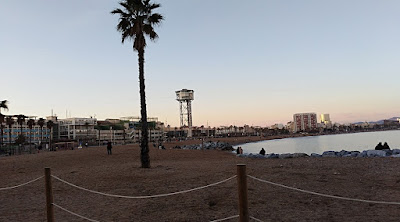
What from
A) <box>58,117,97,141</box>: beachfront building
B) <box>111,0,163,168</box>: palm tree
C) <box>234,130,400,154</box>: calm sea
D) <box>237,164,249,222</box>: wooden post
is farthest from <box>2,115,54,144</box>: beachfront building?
<box>237,164,249,222</box>: wooden post

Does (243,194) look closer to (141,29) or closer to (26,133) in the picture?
(141,29)

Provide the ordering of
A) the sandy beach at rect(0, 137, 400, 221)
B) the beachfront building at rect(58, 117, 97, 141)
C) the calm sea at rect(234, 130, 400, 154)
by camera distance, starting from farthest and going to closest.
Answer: the beachfront building at rect(58, 117, 97, 141) < the calm sea at rect(234, 130, 400, 154) < the sandy beach at rect(0, 137, 400, 221)

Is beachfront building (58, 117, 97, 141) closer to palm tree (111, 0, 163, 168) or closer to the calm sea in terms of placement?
the calm sea

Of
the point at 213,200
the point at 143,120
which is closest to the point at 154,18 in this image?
the point at 143,120

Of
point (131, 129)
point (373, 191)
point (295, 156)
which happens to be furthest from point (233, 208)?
point (131, 129)

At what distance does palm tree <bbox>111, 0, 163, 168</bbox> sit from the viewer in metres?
18.8

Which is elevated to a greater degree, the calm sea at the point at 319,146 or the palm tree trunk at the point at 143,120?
the palm tree trunk at the point at 143,120

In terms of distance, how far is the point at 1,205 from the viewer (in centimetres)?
1049

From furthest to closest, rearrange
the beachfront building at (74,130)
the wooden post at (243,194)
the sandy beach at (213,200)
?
1. the beachfront building at (74,130)
2. the sandy beach at (213,200)
3. the wooden post at (243,194)

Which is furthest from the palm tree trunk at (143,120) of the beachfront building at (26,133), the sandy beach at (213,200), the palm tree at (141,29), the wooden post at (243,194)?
the beachfront building at (26,133)

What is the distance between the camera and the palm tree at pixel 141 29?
18828 mm

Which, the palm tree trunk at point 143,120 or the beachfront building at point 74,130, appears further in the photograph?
the beachfront building at point 74,130

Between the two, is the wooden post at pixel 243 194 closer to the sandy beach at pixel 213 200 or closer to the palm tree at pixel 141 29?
the sandy beach at pixel 213 200

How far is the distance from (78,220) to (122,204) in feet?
5.78
